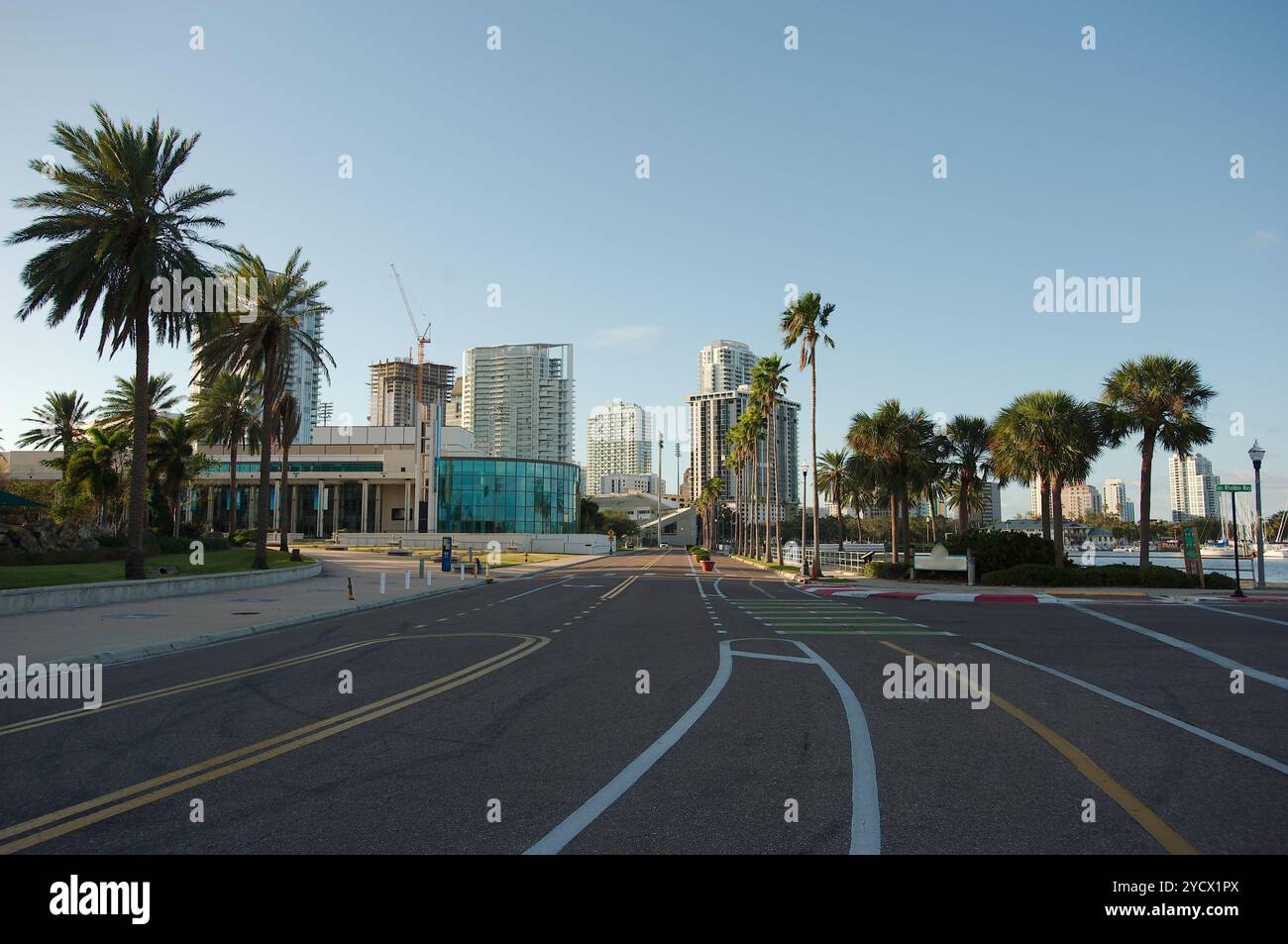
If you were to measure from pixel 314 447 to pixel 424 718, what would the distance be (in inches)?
4462

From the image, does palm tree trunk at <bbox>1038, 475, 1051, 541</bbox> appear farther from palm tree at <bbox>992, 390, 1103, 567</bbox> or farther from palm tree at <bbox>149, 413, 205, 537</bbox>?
palm tree at <bbox>149, 413, 205, 537</bbox>

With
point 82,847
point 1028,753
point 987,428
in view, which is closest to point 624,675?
point 1028,753

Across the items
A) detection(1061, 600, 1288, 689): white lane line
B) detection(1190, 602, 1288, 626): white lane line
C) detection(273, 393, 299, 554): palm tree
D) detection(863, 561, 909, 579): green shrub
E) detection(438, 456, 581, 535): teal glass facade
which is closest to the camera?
detection(1061, 600, 1288, 689): white lane line

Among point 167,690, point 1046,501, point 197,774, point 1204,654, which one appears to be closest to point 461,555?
point 1046,501

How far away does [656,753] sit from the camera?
7.09 meters

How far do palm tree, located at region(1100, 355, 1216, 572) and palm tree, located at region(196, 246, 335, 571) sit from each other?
123ft

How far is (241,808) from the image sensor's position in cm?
562

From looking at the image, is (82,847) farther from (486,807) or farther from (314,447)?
(314,447)

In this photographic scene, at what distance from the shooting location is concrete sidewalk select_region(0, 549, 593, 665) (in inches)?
567

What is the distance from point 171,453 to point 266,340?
18933 millimetres

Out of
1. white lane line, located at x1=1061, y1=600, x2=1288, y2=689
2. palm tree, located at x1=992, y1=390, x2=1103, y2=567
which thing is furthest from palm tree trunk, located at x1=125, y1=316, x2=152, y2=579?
palm tree, located at x1=992, y1=390, x2=1103, y2=567

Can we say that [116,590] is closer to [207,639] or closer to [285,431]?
[207,639]

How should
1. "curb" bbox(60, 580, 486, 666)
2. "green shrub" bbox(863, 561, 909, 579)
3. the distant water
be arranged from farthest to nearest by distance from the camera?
the distant water, "green shrub" bbox(863, 561, 909, 579), "curb" bbox(60, 580, 486, 666)

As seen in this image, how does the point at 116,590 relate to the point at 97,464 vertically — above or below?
below
